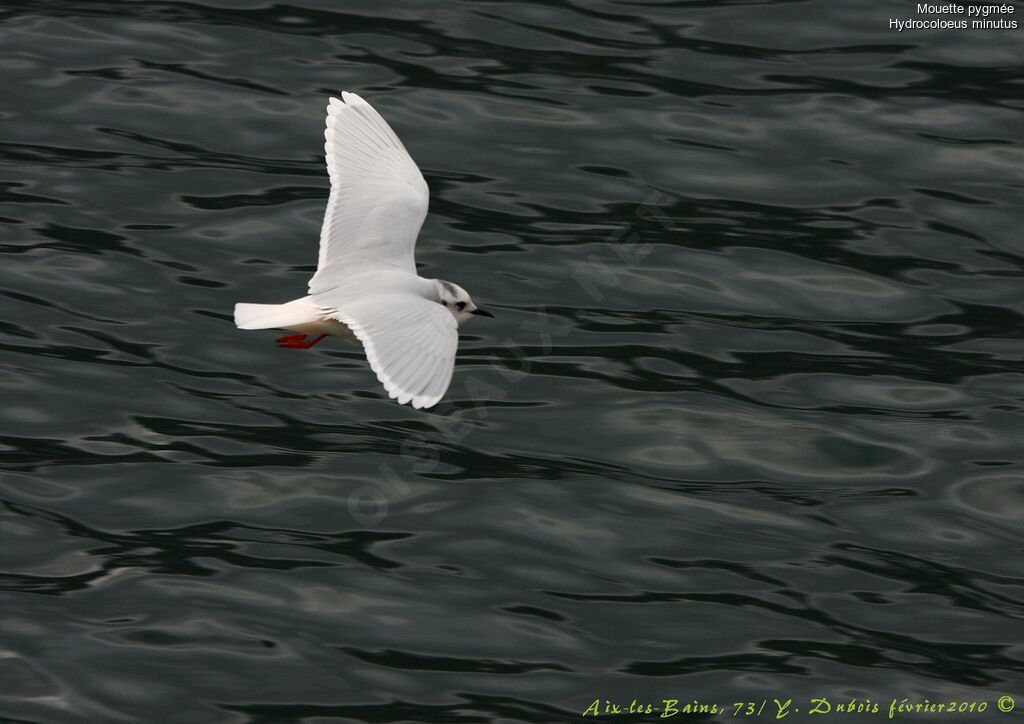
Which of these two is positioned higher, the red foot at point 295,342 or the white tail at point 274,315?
the white tail at point 274,315

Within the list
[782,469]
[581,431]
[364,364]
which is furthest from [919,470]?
[364,364]

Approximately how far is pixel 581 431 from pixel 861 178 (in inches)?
155

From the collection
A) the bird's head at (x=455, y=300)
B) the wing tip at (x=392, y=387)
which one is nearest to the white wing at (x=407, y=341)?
the wing tip at (x=392, y=387)

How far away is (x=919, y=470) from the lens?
32.6 ft

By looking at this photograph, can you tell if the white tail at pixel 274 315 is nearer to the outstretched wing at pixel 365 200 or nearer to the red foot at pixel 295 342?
the outstretched wing at pixel 365 200

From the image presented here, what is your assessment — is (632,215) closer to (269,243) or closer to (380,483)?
(269,243)

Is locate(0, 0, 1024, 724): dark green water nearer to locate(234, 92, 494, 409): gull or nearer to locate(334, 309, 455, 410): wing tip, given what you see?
locate(234, 92, 494, 409): gull

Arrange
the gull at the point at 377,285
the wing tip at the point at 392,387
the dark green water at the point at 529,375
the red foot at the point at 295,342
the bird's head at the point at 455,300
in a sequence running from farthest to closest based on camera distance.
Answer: the red foot at the point at 295,342 → the bird's head at the point at 455,300 → the dark green water at the point at 529,375 → the gull at the point at 377,285 → the wing tip at the point at 392,387

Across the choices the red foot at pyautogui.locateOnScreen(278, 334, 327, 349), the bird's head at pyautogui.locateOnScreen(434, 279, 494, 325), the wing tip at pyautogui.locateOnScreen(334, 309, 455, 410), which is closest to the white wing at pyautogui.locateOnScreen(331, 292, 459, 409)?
the wing tip at pyautogui.locateOnScreen(334, 309, 455, 410)

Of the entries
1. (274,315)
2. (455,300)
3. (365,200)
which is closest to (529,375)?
(455,300)

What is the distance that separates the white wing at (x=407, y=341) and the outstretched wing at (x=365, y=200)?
728 mm

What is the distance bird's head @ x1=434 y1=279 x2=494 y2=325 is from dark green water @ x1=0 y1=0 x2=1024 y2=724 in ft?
3.07

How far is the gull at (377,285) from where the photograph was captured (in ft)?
25.9

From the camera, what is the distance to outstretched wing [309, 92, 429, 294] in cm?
936
